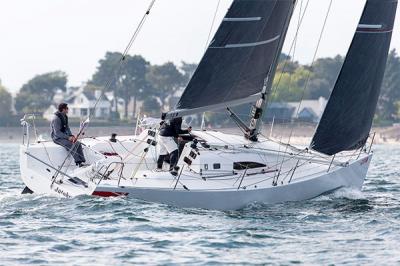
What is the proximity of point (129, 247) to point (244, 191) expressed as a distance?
3774mm

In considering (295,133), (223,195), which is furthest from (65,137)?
(295,133)

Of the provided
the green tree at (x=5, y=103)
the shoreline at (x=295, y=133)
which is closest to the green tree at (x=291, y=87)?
the shoreline at (x=295, y=133)

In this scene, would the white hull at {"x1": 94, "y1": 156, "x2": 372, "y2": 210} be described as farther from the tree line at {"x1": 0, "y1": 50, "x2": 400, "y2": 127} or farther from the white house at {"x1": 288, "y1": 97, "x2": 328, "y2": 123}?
the white house at {"x1": 288, "y1": 97, "x2": 328, "y2": 123}

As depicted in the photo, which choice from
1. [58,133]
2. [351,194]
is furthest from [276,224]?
[58,133]

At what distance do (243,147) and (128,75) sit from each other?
100331mm

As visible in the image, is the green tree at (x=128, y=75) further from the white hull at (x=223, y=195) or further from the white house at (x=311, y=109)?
the white hull at (x=223, y=195)

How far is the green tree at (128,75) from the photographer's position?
116 metres

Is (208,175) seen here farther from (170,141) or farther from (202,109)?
(202,109)

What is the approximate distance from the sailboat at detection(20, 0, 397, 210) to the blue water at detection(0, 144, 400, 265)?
0.30 m

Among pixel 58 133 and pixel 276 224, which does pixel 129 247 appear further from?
pixel 58 133

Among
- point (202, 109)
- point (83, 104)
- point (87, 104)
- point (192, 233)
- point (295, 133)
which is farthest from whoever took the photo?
point (83, 104)

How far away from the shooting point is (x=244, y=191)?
682 inches

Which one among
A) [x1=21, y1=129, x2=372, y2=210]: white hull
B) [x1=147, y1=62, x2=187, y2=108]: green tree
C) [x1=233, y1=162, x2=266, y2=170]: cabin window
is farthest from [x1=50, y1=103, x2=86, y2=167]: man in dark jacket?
[x1=147, y1=62, x2=187, y2=108]: green tree

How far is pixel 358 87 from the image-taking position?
19.8 meters
